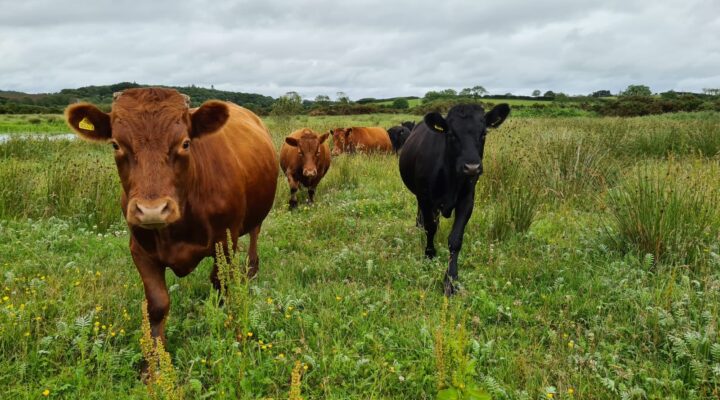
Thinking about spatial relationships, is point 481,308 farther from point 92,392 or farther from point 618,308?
point 92,392

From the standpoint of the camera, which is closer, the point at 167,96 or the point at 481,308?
the point at 167,96

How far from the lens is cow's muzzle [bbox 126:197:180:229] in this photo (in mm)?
2633

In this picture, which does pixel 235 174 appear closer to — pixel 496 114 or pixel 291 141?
pixel 496 114

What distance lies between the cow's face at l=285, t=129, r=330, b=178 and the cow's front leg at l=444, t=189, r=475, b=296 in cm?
490

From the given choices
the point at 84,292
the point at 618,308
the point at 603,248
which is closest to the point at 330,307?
the point at 84,292

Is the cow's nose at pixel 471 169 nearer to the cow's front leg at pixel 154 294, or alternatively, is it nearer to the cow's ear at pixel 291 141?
the cow's front leg at pixel 154 294

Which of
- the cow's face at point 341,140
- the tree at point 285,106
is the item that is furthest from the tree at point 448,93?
the cow's face at point 341,140

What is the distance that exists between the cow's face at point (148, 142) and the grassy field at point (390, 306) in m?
0.70

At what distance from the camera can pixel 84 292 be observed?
406 centimetres

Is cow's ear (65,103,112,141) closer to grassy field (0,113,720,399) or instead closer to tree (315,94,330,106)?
grassy field (0,113,720,399)

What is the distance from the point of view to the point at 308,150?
10.3 meters

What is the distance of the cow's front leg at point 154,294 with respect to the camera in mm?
3365

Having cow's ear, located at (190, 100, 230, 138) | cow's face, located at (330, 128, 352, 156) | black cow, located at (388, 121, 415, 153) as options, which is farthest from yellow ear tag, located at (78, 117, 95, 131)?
black cow, located at (388, 121, 415, 153)

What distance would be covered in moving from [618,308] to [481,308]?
3.80 feet
